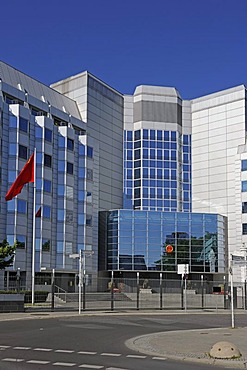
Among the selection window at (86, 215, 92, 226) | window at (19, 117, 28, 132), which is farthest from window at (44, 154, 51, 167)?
window at (86, 215, 92, 226)

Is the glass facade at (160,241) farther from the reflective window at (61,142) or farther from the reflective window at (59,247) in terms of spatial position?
the reflective window at (61,142)

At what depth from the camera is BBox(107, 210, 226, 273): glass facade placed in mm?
75438

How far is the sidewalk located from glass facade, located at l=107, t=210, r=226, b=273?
179 feet

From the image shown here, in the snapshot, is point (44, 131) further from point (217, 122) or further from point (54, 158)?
point (217, 122)

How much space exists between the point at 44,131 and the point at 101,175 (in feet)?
48.1

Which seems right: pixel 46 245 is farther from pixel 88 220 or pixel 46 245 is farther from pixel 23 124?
pixel 23 124

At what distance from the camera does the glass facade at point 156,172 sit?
8369 centimetres

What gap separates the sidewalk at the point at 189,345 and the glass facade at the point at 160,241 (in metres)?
54.6

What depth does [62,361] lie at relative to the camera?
12.8 m

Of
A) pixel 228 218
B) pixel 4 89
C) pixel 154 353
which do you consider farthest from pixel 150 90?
pixel 154 353

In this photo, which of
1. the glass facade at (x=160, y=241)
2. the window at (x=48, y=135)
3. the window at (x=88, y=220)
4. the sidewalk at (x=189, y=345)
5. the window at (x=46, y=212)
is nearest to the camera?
the sidewalk at (x=189, y=345)

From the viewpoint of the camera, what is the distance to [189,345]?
53.0ft

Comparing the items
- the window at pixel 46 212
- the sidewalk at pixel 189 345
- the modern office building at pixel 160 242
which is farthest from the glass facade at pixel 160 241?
the sidewalk at pixel 189 345

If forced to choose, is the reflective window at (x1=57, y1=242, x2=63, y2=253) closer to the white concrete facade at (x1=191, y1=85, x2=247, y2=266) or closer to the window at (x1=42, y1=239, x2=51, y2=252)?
the window at (x1=42, y1=239, x2=51, y2=252)
